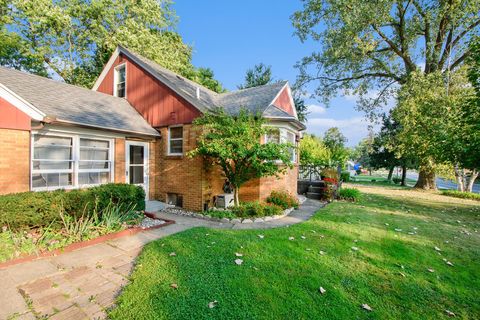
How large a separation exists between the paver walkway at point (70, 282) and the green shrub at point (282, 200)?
525 centimetres

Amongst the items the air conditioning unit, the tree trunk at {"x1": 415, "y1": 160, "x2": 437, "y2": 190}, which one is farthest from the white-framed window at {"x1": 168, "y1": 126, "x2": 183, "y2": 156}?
the tree trunk at {"x1": 415, "y1": 160, "x2": 437, "y2": 190}

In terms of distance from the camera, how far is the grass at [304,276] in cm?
→ 284

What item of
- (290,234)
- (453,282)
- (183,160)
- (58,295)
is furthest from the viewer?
(183,160)

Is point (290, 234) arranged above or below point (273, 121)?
below

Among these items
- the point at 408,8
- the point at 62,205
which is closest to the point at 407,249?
the point at 62,205

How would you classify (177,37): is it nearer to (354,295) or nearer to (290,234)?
(290,234)

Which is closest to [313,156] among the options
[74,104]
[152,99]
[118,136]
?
[152,99]

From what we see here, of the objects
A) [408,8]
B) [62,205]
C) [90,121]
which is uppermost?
[408,8]

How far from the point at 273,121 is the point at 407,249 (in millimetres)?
5918

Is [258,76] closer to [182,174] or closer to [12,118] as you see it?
[182,174]

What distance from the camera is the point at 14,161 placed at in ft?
18.9

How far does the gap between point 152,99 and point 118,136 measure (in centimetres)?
268

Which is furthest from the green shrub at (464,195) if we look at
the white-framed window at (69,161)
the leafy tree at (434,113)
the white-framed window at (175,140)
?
the white-framed window at (69,161)

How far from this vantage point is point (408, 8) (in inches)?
635
